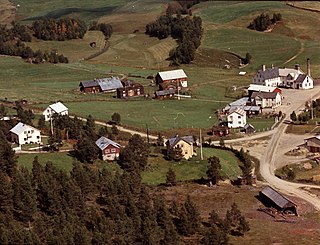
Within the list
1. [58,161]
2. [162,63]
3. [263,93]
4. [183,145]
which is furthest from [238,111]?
[162,63]

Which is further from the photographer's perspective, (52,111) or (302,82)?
(302,82)

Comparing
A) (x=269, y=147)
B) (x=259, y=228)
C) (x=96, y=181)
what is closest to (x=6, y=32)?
(x=269, y=147)

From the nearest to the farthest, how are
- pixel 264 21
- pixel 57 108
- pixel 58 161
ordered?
pixel 58 161 < pixel 57 108 < pixel 264 21

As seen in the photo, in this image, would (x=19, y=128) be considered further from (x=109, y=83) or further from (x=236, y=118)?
(x=109, y=83)

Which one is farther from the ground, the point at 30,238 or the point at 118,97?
the point at 30,238

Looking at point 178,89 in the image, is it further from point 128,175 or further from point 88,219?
point 88,219

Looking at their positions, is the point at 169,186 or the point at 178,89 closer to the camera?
the point at 169,186
